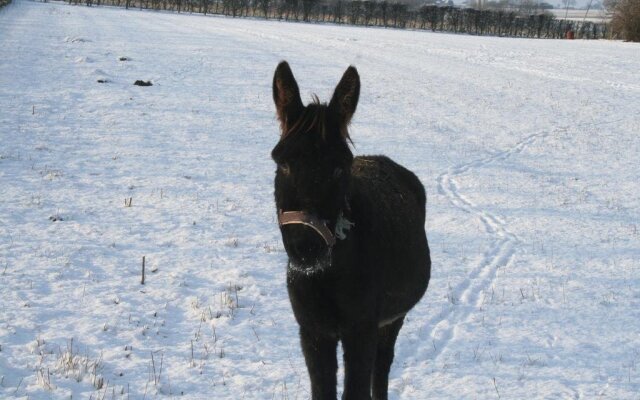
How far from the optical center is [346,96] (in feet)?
11.4

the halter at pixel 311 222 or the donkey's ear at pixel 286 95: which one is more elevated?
the donkey's ear at pixel 286 95

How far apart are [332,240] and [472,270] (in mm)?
5684

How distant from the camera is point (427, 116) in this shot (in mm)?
21094

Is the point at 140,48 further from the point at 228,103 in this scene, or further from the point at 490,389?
the point at 490,389

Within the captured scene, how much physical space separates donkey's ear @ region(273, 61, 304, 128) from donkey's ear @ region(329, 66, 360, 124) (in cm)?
21

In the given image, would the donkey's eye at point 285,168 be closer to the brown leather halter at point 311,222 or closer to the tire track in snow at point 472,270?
the brown leather halter at point 311,222

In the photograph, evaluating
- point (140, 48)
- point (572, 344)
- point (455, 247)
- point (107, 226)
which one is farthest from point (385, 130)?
point (140, 48)

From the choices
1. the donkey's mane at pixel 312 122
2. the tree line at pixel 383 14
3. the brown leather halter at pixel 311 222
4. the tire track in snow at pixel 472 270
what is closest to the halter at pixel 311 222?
the brown leather halter at pixel 311 222

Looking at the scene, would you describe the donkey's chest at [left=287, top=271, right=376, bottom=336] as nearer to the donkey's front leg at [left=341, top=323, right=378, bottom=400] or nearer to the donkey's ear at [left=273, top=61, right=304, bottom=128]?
the donkey's front leg at [left=341, top=323, right=378, bottom=400]

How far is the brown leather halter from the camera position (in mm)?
3076

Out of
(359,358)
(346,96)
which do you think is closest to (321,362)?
(359,358)

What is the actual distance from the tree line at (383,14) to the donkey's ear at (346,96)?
66038 mm

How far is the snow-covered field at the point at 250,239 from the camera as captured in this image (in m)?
5.49

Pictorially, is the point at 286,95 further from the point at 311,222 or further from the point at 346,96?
the point at 311,222
